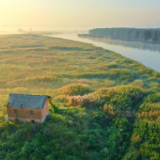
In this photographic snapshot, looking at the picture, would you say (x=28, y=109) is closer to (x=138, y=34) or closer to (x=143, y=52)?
(x=143, y=52)

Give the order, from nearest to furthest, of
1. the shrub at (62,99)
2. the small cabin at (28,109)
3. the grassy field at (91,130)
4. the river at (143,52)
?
the grassy field at (91,130)
the small cabin at (28,109)
the shrub at (62,99)
the river at (143,52)

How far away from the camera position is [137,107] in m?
13.1

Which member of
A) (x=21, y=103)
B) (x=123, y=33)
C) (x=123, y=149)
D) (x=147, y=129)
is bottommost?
(x=123, y=149)

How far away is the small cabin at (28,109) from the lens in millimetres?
9131

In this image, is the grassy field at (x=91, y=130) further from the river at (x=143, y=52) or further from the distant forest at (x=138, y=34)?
the distant forest at (x=138, y=34)

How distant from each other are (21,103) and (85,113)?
175 inches

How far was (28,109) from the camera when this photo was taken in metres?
9.18

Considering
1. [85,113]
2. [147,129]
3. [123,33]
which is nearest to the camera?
[147,129]

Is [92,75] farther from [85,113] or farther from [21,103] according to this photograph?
[21,103]

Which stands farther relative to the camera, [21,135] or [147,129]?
[147,129]

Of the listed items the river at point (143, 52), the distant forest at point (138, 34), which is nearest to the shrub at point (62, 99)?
the river at point (143, 52)

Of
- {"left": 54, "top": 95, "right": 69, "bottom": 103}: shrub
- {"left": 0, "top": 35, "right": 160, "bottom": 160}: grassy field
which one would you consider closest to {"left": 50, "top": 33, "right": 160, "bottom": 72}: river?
{"left": 0, "top": 35, "right": 160, "bottom": 160}: grassy field

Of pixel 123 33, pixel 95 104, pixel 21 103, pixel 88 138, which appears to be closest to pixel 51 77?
pixel 95 104

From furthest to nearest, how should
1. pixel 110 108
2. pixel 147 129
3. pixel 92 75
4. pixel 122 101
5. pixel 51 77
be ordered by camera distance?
pixel 92 75, pixel 51 77, pixel 122 101, pixel 110 108, pixel 147 129
